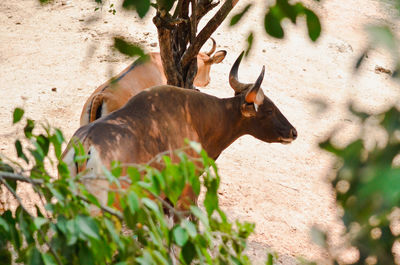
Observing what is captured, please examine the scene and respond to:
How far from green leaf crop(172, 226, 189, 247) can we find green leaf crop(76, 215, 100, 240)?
20 cm

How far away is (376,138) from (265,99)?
162 inches

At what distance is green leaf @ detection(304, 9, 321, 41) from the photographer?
1.67m

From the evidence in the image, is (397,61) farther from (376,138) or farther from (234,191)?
(234,191)

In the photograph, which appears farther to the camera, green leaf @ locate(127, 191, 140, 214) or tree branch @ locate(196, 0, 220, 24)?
tree branch @ locate(196, 0, 220, 24)

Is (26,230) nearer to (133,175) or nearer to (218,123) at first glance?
(133,175)

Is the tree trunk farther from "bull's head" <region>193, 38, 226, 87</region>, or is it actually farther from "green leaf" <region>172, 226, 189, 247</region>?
"green leaf" <region>172, 226, 189, 247</region>

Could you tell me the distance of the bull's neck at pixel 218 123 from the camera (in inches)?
201

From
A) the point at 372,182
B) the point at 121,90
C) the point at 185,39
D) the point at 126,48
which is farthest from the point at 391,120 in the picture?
the point at 121,90

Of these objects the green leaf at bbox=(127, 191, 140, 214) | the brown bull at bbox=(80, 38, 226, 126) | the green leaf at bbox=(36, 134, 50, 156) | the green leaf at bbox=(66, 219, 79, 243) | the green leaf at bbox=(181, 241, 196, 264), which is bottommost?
the brown bull at bbox=(80, 38, 226, 126)

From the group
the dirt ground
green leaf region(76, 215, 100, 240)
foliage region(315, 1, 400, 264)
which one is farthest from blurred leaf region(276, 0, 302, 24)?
the dirt ground

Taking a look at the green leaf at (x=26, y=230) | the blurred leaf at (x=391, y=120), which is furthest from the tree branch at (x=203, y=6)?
the blurred leaf at (x=391, y=120)

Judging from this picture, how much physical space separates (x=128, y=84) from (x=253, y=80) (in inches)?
143

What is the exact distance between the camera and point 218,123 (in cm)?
523

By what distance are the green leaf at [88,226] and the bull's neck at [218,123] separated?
357 centimetres
